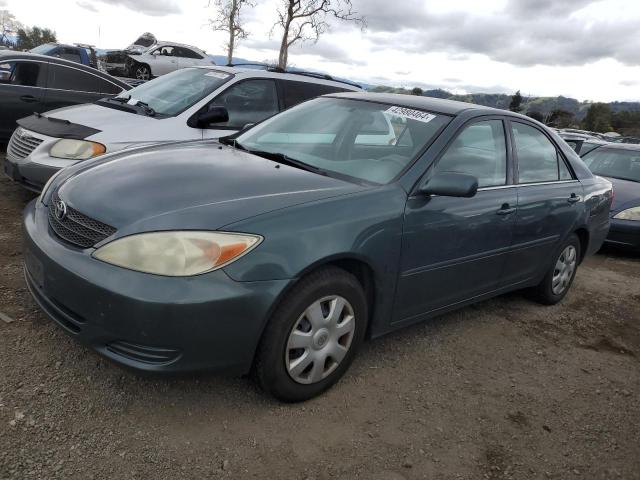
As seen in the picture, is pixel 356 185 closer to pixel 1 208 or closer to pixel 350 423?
pixel 350 423

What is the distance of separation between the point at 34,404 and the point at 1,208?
3307mm

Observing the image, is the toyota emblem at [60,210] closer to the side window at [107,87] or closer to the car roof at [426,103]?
the car roof at [426,103]

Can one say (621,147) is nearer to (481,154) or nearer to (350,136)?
(481,154)

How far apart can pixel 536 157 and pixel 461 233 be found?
129 centimetres

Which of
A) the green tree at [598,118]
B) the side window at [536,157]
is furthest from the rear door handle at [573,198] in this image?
the green tree at [598,118]

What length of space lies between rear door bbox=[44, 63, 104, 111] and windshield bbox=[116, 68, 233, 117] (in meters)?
1.92

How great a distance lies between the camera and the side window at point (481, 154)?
3260 mm

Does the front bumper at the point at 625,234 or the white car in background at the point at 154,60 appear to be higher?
the white car in background at the point at 154,60

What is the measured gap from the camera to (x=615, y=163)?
8109 mm

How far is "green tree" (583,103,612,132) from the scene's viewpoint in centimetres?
5119

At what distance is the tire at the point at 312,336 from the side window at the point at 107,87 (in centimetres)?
637

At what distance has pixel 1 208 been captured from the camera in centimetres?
505

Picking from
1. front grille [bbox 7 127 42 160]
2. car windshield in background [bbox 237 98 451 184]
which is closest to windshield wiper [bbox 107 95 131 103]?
front grille [bbox 7 127 42 160]

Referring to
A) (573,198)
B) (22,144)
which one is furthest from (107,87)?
(573,198)
